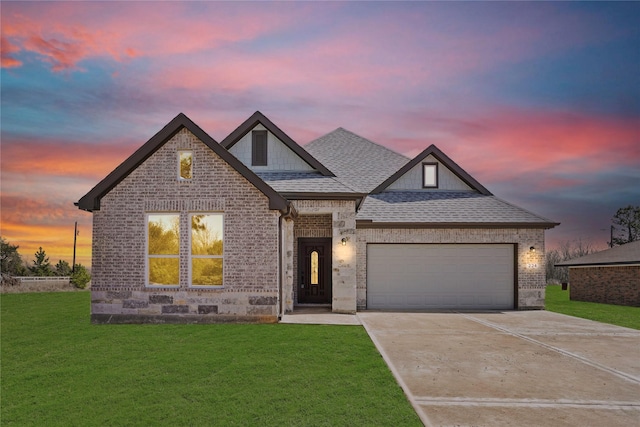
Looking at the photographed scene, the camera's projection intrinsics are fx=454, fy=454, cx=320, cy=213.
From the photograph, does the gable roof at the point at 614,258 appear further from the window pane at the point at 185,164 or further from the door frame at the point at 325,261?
the window pane at the point at 185,164

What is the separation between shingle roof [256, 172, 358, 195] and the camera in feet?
50.5

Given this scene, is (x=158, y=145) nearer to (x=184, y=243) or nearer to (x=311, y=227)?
(x=184, y=243)

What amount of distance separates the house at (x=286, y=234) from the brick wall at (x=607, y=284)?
661 cm

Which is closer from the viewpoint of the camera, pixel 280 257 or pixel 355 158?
pixel 280 257

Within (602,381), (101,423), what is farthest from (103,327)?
(602,381)

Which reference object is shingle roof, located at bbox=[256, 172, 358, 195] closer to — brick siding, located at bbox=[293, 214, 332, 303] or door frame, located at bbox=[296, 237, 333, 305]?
brick siding, located at bbox=[293, 214, 332, 303]

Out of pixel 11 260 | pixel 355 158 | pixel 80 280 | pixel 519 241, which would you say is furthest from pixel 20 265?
pixel 519 241

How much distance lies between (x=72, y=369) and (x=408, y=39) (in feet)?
41.3

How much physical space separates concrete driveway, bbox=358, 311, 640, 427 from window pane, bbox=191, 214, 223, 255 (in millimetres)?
4883

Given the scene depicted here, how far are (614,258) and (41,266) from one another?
51036 mm

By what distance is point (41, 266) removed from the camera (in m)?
48.0

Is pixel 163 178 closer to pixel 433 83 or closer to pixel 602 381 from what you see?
pixel 433 83

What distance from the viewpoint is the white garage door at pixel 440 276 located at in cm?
1772

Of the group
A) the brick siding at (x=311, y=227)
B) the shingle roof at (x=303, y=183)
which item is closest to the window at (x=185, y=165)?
the shingle roof at (x=303, y=183)
